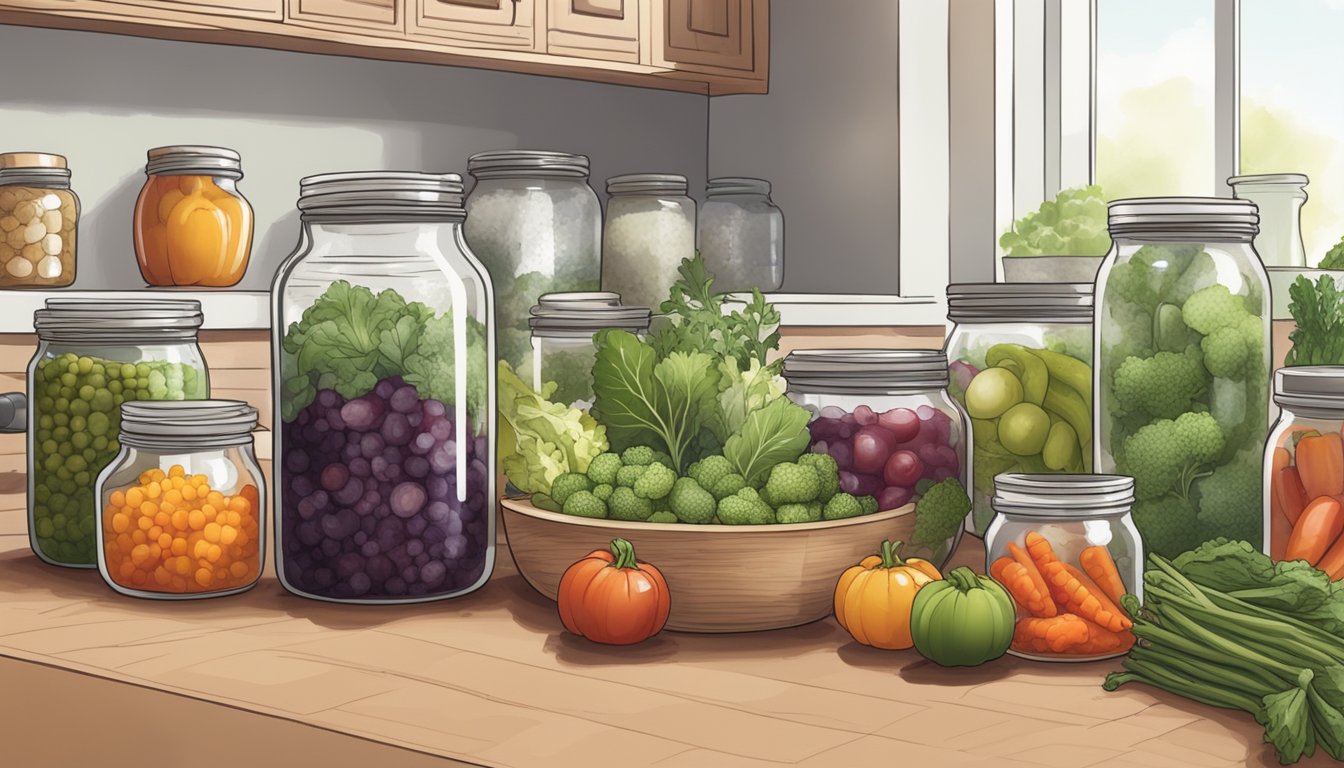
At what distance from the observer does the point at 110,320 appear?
1233 mm

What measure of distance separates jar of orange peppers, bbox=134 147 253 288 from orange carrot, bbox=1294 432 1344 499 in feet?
4.72

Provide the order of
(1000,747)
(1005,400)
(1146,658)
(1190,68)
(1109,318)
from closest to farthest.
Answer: (1000,747) < (1146,658) < (1109,318) < (1005,400) < (1190,68)

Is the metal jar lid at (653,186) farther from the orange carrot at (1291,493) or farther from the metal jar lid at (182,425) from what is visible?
the orange carrot at (1291,493)

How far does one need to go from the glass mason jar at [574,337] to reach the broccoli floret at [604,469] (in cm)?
15

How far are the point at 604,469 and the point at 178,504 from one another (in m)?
0.35

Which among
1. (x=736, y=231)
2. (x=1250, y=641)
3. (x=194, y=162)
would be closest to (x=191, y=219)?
(x=194, y=162)

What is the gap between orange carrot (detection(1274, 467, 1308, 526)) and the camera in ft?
3.18

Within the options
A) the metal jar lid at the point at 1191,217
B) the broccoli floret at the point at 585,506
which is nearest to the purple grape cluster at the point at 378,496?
the broccoli floret at the point at 585,506

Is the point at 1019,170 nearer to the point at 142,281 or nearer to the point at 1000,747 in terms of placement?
the point at 142,281

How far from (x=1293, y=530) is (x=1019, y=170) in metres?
1.57

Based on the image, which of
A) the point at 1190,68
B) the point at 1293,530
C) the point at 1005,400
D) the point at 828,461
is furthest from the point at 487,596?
the point at 1190,68

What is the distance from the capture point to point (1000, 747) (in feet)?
2.38

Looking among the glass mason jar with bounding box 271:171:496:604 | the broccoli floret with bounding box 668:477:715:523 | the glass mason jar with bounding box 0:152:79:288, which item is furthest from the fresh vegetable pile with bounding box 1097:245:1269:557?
the glass mason jar with bounding box 0:152:79:288

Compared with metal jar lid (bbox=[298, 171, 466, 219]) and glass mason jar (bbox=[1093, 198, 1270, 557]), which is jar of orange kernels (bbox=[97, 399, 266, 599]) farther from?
glass mason jar (bbox=[1093, 198, 1270, 557])
